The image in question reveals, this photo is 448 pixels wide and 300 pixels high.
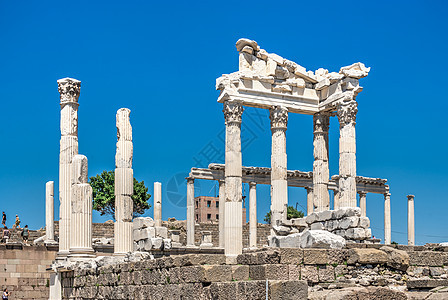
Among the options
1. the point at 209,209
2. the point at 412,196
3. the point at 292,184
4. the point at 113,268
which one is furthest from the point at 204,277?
the point at 209,209

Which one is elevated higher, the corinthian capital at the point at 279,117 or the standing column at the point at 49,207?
the corinthian capital at the point at 279,117

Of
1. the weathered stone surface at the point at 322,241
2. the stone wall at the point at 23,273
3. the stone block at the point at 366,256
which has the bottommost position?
the stone wall at the point at 23,273

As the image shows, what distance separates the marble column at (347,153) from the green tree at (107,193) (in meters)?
38.4

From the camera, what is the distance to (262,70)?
32688 millimetres

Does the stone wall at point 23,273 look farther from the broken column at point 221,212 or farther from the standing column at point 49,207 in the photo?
the broken column at point 221,212

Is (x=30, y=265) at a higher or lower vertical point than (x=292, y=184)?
lower

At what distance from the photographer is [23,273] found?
31.9 meters

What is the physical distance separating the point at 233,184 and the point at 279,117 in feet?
13.7

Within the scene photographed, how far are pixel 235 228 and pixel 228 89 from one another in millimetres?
5955

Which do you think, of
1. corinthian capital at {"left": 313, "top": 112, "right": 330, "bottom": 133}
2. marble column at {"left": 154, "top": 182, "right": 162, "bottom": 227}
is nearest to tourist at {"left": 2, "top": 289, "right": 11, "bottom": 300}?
marble column at {"left": 154, "top": 182, "right": 162, "bottom": 227}

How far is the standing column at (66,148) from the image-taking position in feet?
86.4

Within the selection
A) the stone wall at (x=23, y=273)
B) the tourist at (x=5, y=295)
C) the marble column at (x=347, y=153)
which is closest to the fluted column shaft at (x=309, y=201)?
the marble column at (x=347, y=153)

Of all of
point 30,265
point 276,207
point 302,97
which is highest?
point 302,97

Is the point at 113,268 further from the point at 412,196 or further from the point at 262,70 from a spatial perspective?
the point at 412,196
